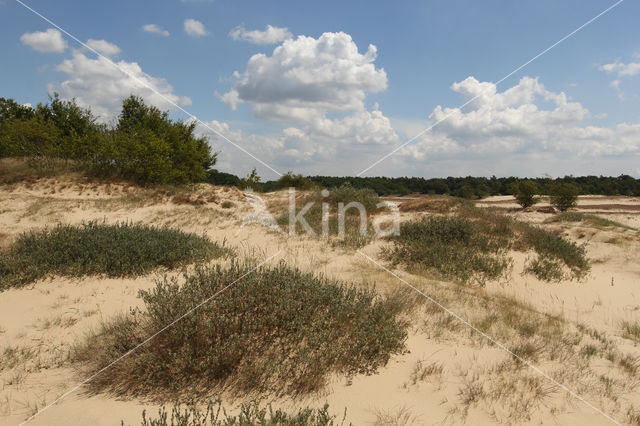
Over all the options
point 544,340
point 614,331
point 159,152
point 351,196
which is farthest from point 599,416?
point 159,152

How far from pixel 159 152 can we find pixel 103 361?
1856cm

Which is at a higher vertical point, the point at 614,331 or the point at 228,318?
the point at 228,318

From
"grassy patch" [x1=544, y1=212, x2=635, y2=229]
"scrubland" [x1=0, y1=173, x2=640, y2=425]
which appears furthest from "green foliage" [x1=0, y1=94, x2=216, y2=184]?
"grassy patch" [x1=544, y1=212, x2=635, y2=229]

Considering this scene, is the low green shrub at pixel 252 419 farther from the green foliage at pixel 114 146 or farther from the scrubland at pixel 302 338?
the green foliage at pixel 114 146

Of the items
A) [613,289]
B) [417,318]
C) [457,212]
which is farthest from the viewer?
[457,212]

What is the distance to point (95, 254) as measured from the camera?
279 inches

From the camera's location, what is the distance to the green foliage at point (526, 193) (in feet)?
97.0

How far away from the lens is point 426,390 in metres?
3.72

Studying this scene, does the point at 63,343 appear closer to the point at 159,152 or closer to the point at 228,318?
the point at 228,318

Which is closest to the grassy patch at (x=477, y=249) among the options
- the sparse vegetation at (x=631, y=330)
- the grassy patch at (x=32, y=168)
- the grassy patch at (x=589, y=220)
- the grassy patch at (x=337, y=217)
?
the grassy patch at (x=337, y=217)

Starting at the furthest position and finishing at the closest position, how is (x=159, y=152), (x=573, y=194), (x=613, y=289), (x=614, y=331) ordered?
(x=573, y=194) → (x=159, y=152) → (x=613, y=289) → (x=614, y=331)

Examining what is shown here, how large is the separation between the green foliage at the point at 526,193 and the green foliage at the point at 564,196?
6.78ft

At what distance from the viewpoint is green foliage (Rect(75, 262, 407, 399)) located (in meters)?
3.61

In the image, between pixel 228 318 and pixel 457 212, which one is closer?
pixel 228 318
